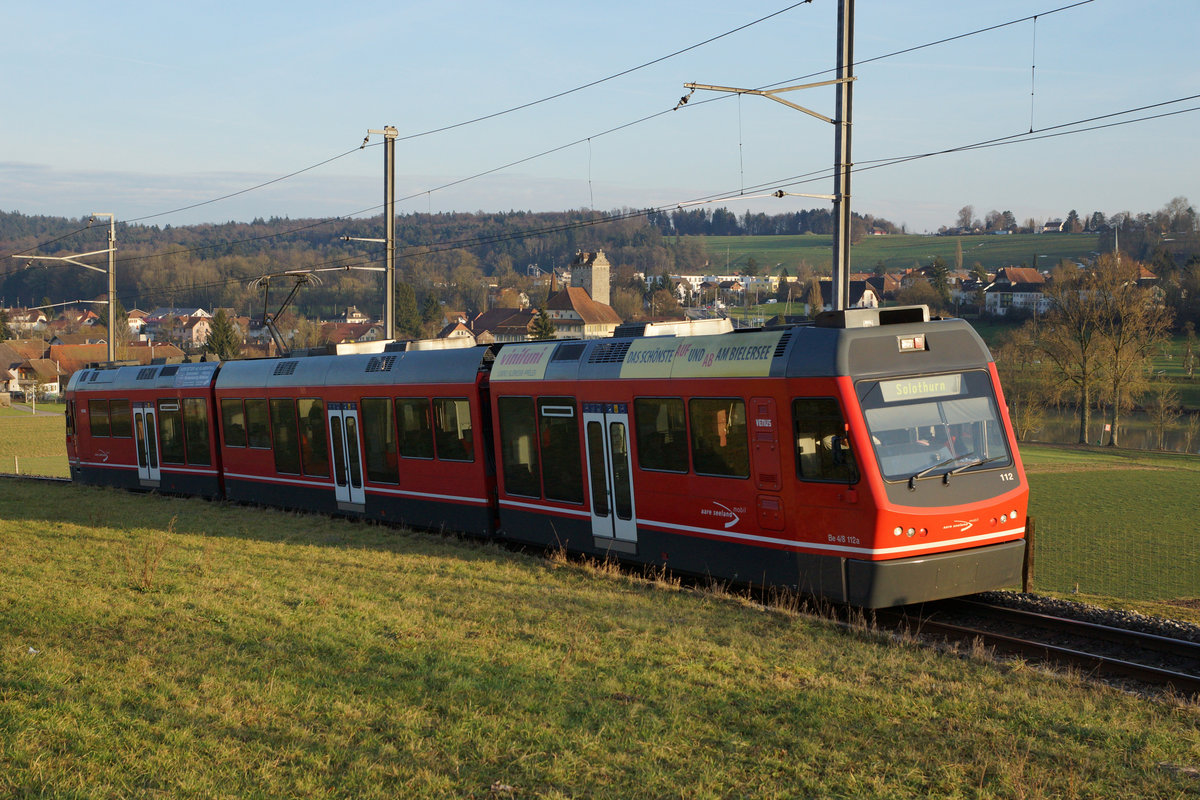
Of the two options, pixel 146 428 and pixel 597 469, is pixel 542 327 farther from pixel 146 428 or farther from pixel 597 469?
pixel 597 469

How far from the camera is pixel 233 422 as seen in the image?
22.8m

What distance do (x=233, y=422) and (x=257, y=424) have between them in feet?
3.82

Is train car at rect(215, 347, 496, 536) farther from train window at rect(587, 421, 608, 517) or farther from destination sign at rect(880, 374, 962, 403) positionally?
destination sign at rect(880, 374, 962, 403)

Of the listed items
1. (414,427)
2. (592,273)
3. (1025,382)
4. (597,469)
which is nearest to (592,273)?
(592,273)

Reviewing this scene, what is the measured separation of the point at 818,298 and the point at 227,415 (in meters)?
93.1

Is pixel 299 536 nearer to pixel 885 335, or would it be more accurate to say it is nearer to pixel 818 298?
pixel 885 335

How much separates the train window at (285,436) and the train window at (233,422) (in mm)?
1385

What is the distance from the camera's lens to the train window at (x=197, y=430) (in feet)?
78.1

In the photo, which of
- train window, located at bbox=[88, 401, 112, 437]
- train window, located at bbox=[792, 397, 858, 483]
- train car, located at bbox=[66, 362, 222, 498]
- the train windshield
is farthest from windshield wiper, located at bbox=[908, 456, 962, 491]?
train window, located at bbox=[88, 401, 112, 437]

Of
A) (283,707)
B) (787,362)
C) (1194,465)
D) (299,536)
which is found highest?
(787,362)

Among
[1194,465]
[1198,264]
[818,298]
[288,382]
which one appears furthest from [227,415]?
[1198,264]

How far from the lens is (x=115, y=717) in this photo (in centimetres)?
675

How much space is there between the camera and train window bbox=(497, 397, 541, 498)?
15258 millimetres

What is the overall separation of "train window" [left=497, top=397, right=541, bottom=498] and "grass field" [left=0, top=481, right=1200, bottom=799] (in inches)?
135
